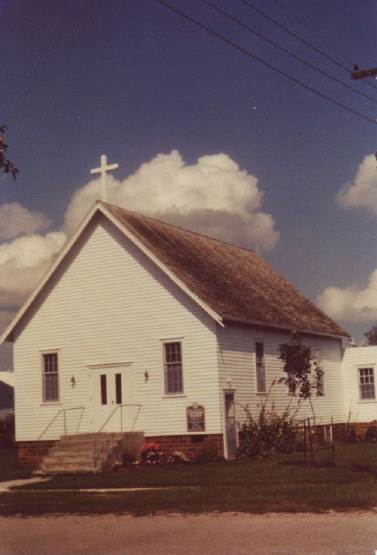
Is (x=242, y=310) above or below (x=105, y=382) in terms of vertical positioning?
above

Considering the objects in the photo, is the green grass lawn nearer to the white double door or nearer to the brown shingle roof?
Answer: the white double door

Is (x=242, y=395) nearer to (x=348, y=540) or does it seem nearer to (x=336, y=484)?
(x=336, y=484)

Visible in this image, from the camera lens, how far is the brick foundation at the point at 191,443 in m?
26.3

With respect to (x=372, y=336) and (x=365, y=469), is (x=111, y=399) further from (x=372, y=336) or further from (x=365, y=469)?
(x=372, y=336)

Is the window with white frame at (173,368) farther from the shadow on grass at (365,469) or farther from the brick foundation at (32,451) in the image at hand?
the shadow on grass at (365,469)

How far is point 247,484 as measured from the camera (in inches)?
717

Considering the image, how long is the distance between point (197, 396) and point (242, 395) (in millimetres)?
1901

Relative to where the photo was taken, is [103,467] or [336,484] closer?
[336,484]

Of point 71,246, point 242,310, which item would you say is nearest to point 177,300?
point 242,310

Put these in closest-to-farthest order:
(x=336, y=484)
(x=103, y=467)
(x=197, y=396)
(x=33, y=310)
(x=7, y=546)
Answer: (x=7, y=546), (x=336, y=484), (x=103, y=467), (x=197, y=396), (x=33, y=310)

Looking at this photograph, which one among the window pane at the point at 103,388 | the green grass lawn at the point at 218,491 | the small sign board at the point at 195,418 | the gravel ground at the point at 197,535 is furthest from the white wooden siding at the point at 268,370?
the gravel ground at the point at 197,535

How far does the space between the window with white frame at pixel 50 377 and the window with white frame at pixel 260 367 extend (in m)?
7.23

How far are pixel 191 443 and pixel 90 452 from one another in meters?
3.31

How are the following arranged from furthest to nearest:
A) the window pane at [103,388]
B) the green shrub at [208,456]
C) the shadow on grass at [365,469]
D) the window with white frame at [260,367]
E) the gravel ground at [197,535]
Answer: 1. the window with white frame at [260,367]
2. the window pane at [103,388]
3. the green shrub at [208,456]
4. the shadow on grass at [365,469]
5. the gravel ground at [197,535]
